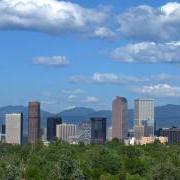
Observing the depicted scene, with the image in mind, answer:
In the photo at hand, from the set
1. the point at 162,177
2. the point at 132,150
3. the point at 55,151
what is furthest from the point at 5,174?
the point at 132,150

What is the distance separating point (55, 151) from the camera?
13475cm

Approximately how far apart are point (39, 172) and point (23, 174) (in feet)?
9.04

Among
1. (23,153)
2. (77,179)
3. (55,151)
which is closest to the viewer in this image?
(77,179)

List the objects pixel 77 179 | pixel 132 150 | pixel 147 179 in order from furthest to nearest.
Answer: pixel 132 150, pixel 147 179, pixel 77 179

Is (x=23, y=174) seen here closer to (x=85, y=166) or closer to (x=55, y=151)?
(x=85, y=166)

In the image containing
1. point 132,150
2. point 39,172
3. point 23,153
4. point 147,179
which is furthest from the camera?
point 23,153

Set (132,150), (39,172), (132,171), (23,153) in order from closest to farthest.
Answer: (39,172), (132,171), (132,150), (23,153)

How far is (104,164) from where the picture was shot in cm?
10912

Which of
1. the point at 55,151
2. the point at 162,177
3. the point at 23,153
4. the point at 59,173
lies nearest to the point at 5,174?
the point at 59,173

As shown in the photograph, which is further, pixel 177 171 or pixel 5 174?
pixel 177 171

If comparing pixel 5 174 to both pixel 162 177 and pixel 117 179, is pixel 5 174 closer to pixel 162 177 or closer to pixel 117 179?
pixel 117 179

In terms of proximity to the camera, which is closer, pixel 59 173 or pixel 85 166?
pixel 59 173

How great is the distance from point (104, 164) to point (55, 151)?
2702 cm

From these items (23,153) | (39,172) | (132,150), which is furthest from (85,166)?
(23,153)
